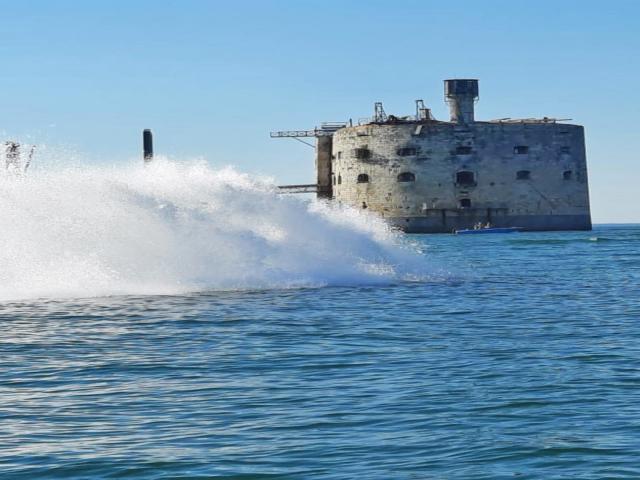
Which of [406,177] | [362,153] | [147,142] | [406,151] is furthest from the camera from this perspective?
[362,153]

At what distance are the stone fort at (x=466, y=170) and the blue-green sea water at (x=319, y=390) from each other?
241 feet

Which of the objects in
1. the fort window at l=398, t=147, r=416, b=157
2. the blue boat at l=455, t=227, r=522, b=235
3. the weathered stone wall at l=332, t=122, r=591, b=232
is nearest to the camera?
the blue boat at l=455, t=227, r=522, b=235

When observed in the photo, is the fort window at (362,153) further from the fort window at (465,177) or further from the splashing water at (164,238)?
the splashing water at (164,238)

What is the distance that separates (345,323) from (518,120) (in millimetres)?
81139

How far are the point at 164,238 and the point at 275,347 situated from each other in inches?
454

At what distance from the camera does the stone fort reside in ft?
311

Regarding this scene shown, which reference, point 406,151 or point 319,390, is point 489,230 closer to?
point 406,151

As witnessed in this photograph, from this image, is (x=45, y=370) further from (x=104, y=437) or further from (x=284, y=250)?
(x=284, y=250)

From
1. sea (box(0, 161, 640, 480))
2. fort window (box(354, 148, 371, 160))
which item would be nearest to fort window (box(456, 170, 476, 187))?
fort window (box(354, 148, 371, 160))

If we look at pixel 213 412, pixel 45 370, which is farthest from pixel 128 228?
pixel 213 412

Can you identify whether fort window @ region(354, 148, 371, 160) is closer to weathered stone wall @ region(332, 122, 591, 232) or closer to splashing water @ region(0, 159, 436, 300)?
weathered stone wall @ region(332, 122, 591, 232)

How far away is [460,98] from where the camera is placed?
96812mm

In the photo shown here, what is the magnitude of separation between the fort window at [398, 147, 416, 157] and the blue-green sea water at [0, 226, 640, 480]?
73.5m

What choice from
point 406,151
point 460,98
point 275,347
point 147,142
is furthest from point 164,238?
point 460,98
